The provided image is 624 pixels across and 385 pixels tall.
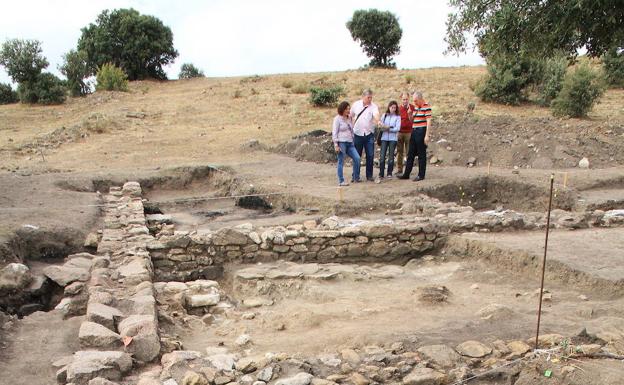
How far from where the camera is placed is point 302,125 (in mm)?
19328

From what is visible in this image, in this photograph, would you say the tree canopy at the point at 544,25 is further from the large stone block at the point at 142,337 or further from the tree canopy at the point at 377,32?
the tree canopy at the point at 377,32

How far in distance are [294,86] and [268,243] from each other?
21.0 m

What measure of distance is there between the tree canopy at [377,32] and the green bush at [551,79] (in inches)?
760

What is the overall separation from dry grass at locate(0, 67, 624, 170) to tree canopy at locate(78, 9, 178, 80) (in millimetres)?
6242

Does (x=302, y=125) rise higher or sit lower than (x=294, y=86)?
lower

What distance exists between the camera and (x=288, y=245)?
746cm

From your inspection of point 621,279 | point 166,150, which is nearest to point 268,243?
point 621,279

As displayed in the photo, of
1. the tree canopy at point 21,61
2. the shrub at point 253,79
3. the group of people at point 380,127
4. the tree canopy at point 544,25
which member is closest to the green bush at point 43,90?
the tree canopy at point 21,61

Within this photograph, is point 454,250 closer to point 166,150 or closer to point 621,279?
point 621,279

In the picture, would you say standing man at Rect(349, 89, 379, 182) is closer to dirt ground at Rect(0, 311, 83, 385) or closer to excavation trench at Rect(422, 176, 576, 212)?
excavation trench at Rect(422, 176, 576, 212)

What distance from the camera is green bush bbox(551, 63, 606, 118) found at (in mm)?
17578

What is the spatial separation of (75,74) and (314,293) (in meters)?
30.0

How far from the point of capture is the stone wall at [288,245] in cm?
719

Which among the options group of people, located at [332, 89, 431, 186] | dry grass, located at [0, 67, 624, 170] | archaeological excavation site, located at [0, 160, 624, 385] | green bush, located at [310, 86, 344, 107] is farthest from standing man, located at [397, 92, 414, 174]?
green bush, located at [310, 86, 344, 107]
